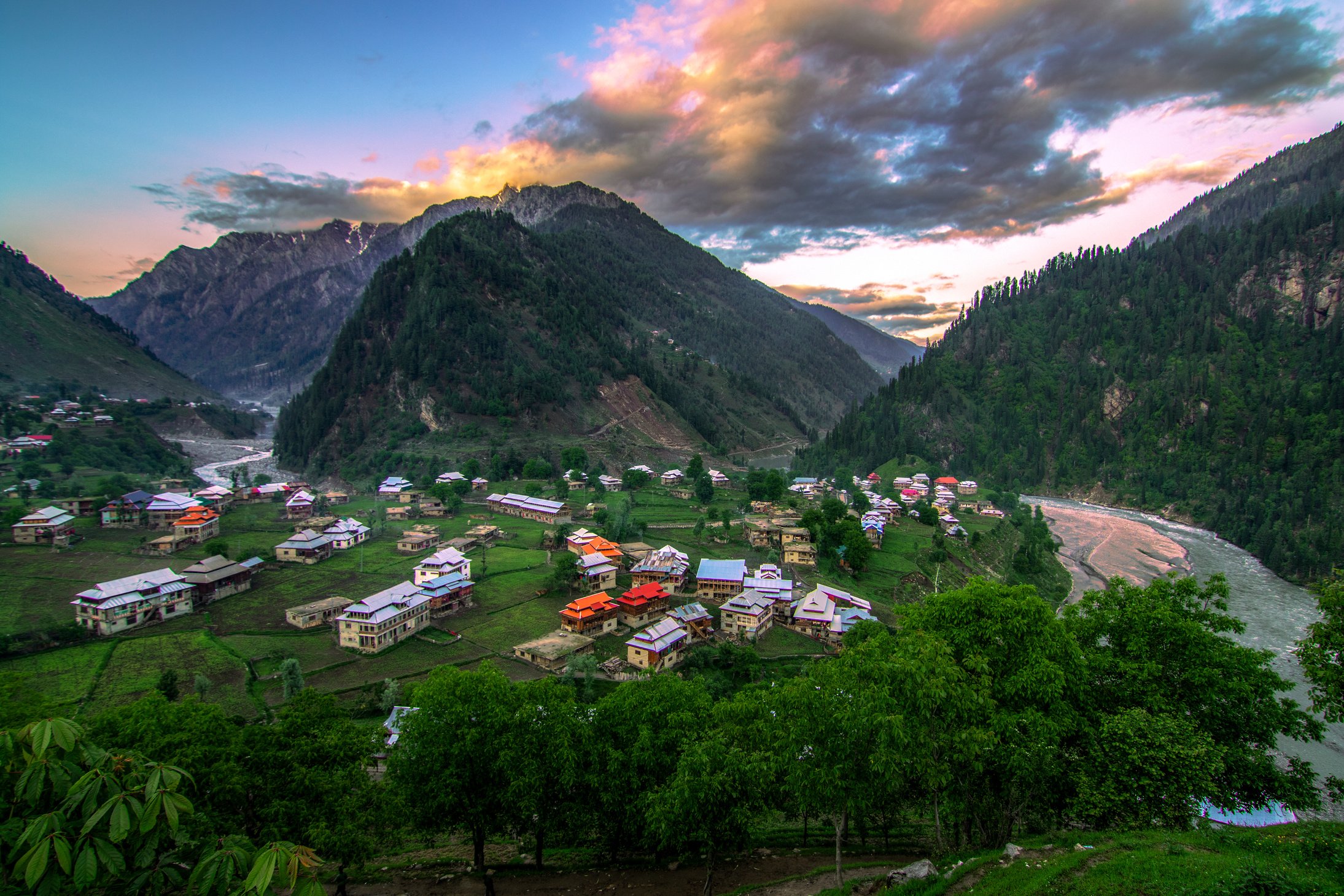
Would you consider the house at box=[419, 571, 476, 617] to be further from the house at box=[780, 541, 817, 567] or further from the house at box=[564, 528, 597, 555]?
the house at box=[780, 541, 817, 567]

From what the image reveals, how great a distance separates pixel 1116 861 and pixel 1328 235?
18390 cm

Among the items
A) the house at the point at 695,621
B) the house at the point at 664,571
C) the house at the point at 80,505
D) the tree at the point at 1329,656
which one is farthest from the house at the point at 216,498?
the tree at the point at 1329,656

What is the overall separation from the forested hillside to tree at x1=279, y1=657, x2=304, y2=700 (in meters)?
99.6

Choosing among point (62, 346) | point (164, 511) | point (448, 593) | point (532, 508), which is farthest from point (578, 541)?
point (62, 346)

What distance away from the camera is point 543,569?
55.2 m

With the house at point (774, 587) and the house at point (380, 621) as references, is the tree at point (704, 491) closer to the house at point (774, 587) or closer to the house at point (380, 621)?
the house at point (774, 587)

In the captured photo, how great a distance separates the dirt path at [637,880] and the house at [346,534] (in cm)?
4553

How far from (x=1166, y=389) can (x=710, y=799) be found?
15442cm

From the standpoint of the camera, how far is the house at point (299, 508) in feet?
228

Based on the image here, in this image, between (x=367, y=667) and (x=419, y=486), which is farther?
(x=419, y=486)

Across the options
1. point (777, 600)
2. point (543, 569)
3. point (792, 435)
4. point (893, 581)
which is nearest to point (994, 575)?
point (893, 581)

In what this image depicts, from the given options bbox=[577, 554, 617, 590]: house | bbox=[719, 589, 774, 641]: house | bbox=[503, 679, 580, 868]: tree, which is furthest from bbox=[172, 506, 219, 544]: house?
bbox=[503, 679, 580, 868]: tree

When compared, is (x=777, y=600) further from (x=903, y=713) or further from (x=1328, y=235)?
(x=1328, y=235)

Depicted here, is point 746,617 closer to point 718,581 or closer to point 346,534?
point 718,581
